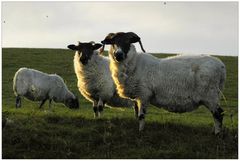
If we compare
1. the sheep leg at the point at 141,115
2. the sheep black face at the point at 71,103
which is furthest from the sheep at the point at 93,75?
the sheep black face at the point at 71,103

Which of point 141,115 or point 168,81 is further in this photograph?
point 168,81

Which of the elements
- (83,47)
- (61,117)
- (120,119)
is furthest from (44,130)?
(83,47)

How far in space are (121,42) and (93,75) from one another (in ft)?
11.8

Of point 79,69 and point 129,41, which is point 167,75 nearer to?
point 129,41

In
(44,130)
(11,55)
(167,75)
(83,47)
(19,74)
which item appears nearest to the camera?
(44,130)

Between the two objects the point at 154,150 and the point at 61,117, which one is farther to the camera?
the point at 61,117

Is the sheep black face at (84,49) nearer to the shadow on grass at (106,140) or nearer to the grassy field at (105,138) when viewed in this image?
the grassy field at (105,138)

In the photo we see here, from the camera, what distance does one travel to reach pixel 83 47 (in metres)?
16.4

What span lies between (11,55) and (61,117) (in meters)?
38.9

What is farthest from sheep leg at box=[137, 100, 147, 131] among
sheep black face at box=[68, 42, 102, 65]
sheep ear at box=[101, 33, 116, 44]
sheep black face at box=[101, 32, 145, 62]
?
sheep black face at box=[68, 42, 102, 65]

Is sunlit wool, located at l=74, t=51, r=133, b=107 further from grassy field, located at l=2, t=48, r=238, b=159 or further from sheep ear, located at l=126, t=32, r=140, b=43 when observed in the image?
sheep ear, located at l=126, t=32, r=140, b=43

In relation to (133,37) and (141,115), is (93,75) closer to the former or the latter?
(133,37)

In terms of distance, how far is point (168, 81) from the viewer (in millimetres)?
13508

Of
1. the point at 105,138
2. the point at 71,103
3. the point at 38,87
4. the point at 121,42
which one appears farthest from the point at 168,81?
the point at 71,103
